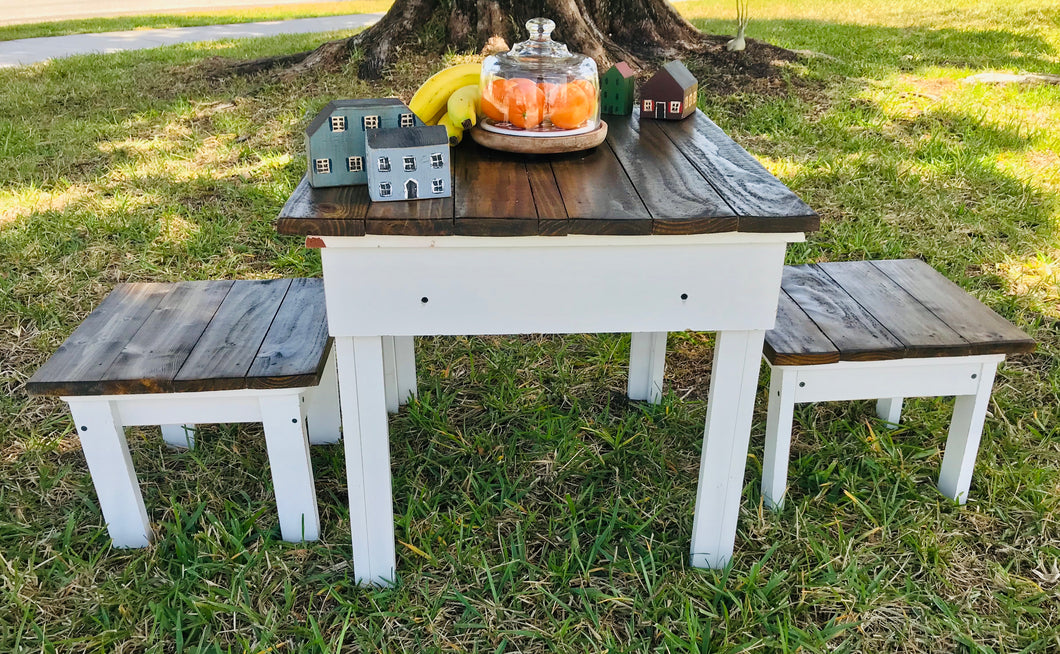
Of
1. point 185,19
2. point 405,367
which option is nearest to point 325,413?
point 405,367

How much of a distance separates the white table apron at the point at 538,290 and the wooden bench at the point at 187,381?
0.86 ft

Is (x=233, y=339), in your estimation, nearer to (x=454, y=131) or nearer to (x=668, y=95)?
(x=454, y=131)

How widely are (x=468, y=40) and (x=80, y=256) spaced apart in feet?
9.54

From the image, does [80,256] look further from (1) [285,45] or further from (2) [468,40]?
(1) [285,45]

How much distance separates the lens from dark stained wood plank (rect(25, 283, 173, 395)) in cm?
176

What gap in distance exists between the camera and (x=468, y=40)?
5.42 metres

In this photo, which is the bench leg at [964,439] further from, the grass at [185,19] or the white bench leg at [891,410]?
the grass at [185,19]

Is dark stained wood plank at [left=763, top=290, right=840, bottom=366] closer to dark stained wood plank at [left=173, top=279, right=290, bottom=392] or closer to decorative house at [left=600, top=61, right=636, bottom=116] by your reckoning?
decorative house at [left=600, top=61, right=636, bottom=116]

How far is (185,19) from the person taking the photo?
34.7 feet

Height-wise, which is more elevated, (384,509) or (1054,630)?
(384,509)

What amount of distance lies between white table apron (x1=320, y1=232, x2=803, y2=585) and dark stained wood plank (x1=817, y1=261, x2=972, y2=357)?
0.50 m

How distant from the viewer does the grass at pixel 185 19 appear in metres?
9.54

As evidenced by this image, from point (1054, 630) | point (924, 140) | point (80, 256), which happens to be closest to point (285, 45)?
point (80, 256)

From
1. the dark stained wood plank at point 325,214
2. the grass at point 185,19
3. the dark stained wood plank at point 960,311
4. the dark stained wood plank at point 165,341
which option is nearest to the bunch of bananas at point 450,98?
the dark stained wood plank at point 325,214
